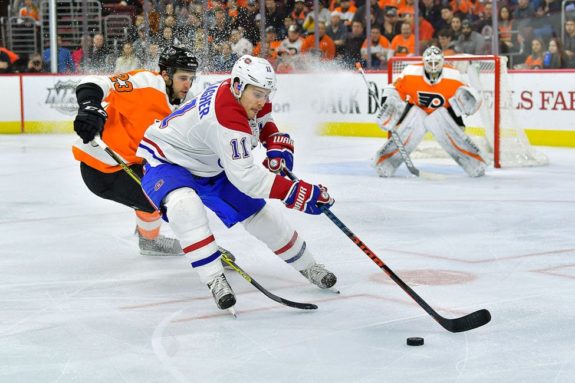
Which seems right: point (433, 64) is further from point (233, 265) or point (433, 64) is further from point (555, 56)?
point (233, 265)

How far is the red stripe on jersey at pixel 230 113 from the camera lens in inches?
133

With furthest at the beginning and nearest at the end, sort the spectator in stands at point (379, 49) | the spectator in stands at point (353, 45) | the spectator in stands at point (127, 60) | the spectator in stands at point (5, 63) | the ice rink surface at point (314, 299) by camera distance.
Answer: the spectator in stands at point (5, 63) → the spectator in stands at point (127, 60) → the spectator in stands at point (353, 45) → the spectator in stands at point (379, 49) → the ice rink surface at point (314, 299)

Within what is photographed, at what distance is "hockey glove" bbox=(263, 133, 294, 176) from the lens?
3.68 metres

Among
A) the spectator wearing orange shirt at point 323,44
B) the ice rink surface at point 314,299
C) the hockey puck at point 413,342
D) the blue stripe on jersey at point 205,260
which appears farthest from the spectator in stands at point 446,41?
the hockey puck at point 413,342

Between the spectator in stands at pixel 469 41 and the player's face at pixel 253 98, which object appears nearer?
the player's face at pixel 253 98

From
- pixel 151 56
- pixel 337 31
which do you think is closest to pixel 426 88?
pixel 337 31

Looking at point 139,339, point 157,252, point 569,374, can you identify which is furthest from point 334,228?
point 569,374

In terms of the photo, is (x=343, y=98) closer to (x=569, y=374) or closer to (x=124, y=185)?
(x=124, y=185)

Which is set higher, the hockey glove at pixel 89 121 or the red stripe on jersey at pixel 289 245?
the hockey glove at pixel 89 121

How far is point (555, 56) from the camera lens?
376 inches

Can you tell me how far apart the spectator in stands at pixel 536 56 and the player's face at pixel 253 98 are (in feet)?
21.9

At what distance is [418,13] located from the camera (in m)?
10.7

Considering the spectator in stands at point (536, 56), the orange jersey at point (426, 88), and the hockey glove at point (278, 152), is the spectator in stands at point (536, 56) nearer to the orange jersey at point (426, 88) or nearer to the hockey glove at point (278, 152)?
the orange jersey at point (426, 88)

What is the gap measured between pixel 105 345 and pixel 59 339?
0.17 metres
